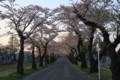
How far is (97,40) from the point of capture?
81.0 feet

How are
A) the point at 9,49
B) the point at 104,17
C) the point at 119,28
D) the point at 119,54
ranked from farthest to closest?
1. the point at 9,49
2. the point at 119,28
3. the point at 104,17
4. the point at 119,54

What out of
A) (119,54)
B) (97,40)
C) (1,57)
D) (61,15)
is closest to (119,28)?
(97,40)

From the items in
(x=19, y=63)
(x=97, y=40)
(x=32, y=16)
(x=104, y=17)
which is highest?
(x=32, y=16)

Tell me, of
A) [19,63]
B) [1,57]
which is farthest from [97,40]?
[1,57]

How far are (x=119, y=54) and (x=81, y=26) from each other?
88.9ft

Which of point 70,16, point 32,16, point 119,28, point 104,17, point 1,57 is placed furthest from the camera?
point 1,57

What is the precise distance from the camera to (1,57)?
66.5 metres

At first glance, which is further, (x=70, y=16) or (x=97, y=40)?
(x=70, y=16)

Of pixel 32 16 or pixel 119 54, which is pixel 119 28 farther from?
pixel 32 16

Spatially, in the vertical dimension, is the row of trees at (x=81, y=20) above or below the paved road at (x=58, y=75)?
above

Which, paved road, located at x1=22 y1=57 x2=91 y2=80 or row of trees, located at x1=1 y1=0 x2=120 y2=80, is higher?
row of trees, located at x1=1 y1=0 x2=120 y2=80

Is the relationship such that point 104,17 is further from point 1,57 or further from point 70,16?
point 1,57

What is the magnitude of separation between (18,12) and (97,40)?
16.1 m

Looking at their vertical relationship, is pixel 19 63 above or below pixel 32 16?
below
